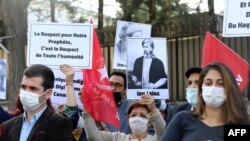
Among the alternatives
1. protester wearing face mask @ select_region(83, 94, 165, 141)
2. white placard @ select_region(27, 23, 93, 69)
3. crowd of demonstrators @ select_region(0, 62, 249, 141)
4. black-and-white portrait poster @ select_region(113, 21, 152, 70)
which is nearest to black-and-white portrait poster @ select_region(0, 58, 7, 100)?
black-and-white portrait poster @ select_region(113, 21, 152, 70)

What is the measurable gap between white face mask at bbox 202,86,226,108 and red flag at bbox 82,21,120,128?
5.82 ft

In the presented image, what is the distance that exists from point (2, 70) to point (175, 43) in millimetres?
4669

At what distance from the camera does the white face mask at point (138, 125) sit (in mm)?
4707

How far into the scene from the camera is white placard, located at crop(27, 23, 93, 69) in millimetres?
5176

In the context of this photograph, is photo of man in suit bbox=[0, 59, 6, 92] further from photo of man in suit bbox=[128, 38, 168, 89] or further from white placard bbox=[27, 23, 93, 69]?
photo of man in suit bbox=[128, 38, 168, 89]

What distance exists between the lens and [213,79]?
365 cm

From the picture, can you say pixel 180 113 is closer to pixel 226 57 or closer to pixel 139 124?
pixel 139 124

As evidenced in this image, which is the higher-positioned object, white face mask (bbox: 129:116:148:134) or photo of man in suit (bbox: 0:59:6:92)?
photo of man in suit (bbox: 0:59:6:92)

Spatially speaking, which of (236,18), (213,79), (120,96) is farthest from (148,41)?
(213,79)

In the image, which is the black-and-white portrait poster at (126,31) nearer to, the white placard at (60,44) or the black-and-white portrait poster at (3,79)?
the black-and-white portrait poster at (3,79)

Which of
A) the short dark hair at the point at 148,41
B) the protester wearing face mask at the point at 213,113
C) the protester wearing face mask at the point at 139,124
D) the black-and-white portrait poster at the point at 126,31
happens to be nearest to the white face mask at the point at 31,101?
the protester wearing face mask at the point at 213,113

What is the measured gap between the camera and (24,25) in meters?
10.3

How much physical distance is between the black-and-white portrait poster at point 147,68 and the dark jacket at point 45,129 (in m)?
1.64

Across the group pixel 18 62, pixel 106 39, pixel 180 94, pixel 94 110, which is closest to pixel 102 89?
pixel 94 110
